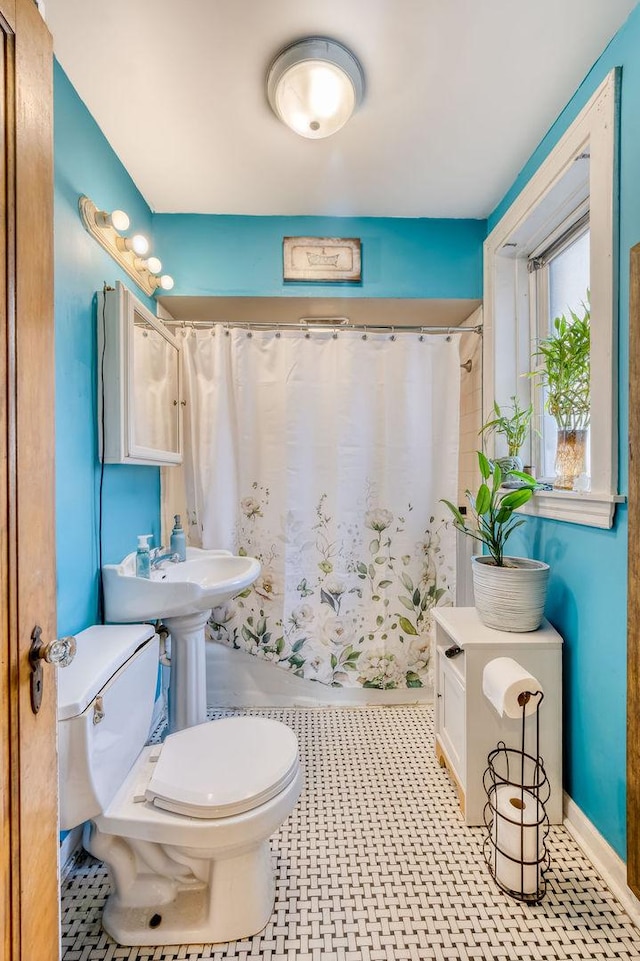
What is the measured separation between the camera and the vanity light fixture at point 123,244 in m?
1.38

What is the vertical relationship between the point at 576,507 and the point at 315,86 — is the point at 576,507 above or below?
below

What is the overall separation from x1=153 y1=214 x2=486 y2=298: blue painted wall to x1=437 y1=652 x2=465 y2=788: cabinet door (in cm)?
171

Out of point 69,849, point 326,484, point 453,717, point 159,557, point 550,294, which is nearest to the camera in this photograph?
point 69,849

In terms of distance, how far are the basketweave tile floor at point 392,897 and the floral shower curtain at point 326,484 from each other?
0.61 m

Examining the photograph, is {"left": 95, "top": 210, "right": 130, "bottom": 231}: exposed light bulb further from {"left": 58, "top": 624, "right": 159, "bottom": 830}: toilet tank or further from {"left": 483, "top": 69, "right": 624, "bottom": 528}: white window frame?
{"left": 483, "top": 69, "right": 624, "bottom": 528}: white window frame

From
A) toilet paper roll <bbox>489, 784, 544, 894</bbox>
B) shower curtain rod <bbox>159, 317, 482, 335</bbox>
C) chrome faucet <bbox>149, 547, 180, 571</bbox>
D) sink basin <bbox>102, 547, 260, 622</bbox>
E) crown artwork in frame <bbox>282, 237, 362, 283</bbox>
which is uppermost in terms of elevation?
crown artwork in frame <bbox>282, 237, 362, 283</bbox>

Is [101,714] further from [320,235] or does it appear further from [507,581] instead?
[320,235]

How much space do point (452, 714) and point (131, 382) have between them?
5.49ft

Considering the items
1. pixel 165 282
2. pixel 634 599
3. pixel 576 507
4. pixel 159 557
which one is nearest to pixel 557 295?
pixel 576 507

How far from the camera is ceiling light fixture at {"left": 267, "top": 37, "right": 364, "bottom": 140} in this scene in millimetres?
1202

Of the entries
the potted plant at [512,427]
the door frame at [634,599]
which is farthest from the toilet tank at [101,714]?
the potted plant at [512,427]

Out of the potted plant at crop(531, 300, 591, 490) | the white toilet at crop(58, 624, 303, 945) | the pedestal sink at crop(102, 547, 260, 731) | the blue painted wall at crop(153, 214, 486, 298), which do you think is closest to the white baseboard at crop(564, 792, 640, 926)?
the white toilet at crop(58, 624, 303, 945)

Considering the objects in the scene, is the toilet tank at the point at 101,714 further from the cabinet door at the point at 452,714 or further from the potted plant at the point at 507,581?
the potted plant at the point at 507,581

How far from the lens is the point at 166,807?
100 centimetres
